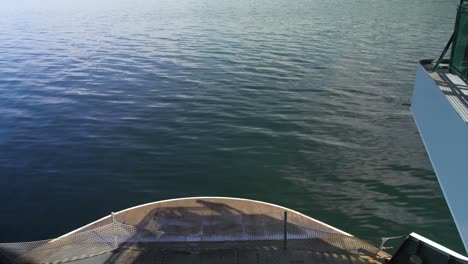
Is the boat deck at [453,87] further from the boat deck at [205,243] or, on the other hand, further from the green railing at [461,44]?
the boat deck at [205,243]

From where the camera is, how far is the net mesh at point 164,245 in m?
11.0

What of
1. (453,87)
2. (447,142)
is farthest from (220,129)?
(447,142)

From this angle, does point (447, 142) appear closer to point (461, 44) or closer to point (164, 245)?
point (461, 44)

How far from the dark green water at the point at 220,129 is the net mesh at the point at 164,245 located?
3.10 meters

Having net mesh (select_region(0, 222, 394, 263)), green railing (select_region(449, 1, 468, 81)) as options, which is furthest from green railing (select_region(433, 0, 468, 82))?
net mesh (select_region(0, 222, 394, 263))

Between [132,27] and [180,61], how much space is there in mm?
26632

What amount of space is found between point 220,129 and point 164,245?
12.2 m

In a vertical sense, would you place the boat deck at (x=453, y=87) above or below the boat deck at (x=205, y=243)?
Result: above

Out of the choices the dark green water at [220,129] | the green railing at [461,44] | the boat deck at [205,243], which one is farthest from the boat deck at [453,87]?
the dark green water at [220,129]

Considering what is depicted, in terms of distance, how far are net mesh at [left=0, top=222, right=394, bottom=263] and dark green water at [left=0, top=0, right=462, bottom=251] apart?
3103 mm

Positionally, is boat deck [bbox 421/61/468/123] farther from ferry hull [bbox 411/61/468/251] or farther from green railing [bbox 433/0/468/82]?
green railing [bbox 433/0/468/82]

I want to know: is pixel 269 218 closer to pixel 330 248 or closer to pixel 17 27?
pixel 330 248

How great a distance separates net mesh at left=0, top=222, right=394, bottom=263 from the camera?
11016 mm

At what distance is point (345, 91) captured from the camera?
29281 mm
